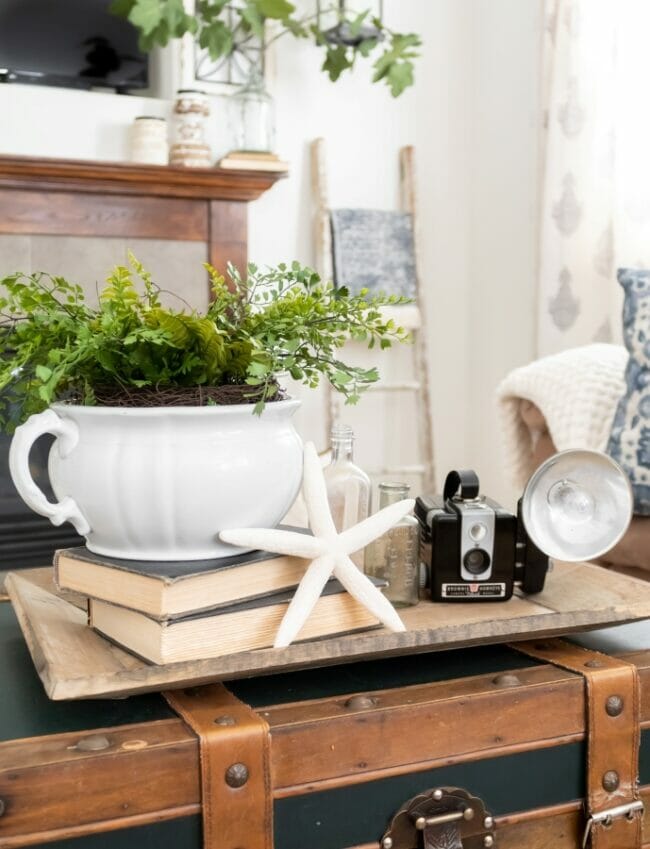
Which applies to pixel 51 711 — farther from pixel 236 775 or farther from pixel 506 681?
pixel 506 681

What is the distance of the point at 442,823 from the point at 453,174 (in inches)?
135

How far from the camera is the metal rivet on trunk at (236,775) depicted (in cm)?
79

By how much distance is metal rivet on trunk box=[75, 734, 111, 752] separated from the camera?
75cm

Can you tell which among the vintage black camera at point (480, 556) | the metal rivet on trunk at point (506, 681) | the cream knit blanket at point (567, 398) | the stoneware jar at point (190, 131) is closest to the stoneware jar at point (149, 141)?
the stoneware jar at point (190, 131)

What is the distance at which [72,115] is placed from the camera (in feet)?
10.9

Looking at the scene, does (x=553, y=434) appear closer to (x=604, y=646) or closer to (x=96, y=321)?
(x=604, y=646)

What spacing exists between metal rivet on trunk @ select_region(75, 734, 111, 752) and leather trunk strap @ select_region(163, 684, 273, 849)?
2.8 inches

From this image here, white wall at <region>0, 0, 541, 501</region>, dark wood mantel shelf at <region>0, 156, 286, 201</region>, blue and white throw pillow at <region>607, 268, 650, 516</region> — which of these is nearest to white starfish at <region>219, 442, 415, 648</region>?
blue and white throw pillow at <region>607, 268, 650, 516</region>

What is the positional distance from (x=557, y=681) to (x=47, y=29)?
3.09 metres

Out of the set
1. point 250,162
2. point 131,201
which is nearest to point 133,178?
point 131,201

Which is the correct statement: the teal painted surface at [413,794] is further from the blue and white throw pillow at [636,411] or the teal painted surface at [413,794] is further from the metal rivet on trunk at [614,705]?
the blue and white throw pillow at [636,411]

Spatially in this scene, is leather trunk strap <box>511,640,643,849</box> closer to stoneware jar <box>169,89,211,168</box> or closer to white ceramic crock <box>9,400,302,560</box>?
white ceramic crock <box>9,400,302,560</box>

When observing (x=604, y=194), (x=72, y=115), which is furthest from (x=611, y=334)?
(x=72, y=115)

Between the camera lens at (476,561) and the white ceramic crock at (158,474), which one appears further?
the camera lens at (476,561)
